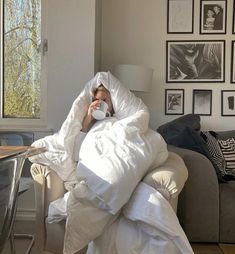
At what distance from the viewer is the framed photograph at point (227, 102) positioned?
3.81 metres

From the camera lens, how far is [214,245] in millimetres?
2816

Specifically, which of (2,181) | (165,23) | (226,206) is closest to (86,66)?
(165,23)

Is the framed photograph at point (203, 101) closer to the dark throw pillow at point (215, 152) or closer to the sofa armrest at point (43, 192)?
the dark throw pillow at point (215, 152)

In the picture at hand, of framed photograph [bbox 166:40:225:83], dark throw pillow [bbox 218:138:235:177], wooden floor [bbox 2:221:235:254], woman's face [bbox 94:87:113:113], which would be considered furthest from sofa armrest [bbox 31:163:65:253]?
framed photograph [bbox 166:40:225:83]

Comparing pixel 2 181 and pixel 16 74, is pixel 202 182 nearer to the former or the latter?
pixel 2 181

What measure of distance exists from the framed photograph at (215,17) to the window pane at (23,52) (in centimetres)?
158

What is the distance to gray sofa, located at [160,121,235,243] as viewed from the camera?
9.09 feet

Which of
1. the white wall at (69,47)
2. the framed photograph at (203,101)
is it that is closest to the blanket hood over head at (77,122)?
the white wall at (69,47)

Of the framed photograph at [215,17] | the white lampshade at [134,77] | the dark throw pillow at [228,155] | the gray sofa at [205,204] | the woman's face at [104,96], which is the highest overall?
the framed photograph at [215,17]

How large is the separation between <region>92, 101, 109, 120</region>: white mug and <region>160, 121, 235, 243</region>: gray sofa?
64 cm

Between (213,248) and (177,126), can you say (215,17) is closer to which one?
(177,126)

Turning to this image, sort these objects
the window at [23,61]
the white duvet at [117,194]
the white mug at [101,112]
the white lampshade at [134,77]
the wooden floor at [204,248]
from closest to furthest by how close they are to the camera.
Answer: the white duvet at [117,194] → the white mug at [101,112] → the wooden floor at [204,248] → the white lampshade at [134,77] → the window at [23,61]

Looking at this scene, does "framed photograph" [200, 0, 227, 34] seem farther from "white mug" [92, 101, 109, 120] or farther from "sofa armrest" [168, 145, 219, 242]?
"white mug" [92, 101, 109, 120]

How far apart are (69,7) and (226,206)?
1989 mm
